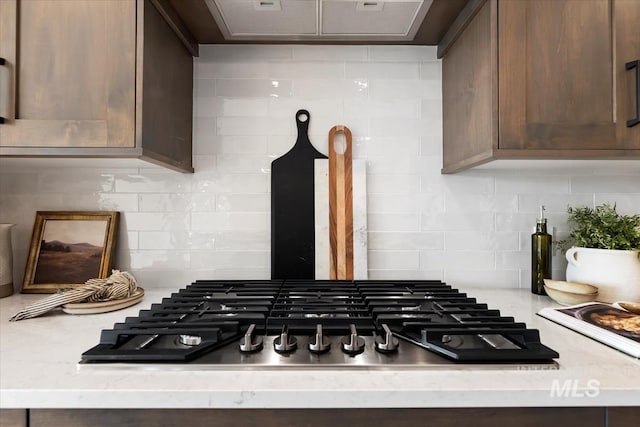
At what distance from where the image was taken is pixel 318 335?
763 mm

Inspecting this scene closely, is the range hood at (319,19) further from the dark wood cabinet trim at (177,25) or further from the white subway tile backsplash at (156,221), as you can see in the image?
the white subway tile backsplash at (156,221)

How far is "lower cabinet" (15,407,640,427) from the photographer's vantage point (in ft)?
2.12

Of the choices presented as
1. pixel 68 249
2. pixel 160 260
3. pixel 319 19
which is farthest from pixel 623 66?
pixel 68 249

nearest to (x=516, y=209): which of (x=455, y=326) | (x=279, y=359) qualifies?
(x=455, y=326)

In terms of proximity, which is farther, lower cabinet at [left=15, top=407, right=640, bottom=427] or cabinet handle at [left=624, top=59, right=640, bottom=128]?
cabinet handle at [left=624, top=59, right=640, bottom=128]

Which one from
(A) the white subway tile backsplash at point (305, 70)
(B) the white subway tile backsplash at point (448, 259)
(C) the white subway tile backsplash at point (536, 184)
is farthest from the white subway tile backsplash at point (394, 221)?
(A) the white subway tile backsplash at point (305, 70)

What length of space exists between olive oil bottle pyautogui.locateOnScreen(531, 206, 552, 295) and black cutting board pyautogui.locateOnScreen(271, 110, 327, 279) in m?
0.81

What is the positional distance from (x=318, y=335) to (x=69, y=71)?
0.98 m

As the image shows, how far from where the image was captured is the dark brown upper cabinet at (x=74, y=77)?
3.34ft

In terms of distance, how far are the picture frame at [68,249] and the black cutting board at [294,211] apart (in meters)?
0.60

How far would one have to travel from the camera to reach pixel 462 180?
1.45m

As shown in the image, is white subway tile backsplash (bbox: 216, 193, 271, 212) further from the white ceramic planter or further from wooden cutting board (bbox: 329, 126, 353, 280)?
the white ceramic planter

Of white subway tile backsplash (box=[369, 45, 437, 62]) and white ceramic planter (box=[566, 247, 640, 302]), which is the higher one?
white subway tile backsplash (box=[369, 45, 437, 62])

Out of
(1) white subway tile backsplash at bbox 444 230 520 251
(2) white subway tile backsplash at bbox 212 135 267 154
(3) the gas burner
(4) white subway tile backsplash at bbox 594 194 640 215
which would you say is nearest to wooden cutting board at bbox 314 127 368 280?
(2) white subway tile backsplash at bbox 212 135 267 154
